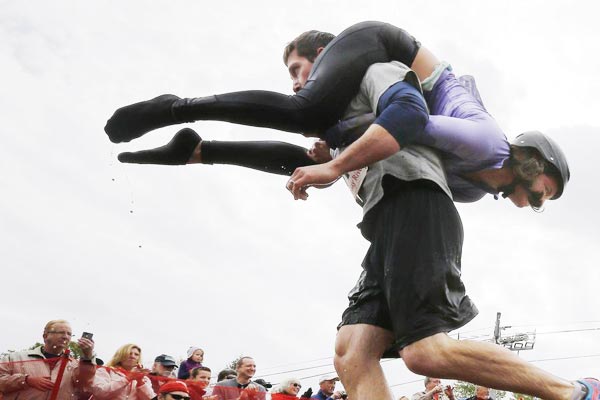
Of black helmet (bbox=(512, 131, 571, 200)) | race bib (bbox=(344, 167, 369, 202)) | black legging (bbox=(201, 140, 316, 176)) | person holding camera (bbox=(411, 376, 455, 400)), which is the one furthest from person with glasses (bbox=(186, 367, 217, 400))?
black helmet (bbox=(512, 131, 571, 200))

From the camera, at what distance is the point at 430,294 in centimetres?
279

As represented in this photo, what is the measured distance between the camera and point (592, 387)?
272cm

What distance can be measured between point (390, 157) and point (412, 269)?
0.52 m

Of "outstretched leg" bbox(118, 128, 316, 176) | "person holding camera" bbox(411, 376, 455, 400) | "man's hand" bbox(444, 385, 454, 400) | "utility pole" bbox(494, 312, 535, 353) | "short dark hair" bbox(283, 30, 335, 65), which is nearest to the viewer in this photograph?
"outstretched leg" bbox(118, 128, 316, 176)

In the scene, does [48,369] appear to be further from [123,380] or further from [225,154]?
[225,154]

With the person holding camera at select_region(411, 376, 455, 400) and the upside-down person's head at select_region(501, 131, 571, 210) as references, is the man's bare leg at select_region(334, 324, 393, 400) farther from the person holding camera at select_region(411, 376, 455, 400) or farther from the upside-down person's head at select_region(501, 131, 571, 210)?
the person holding camera at select_region(411, 376, 455, 400)

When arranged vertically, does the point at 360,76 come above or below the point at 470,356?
above

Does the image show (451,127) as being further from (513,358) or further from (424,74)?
(513,358)

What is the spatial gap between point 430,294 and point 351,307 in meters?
0.47

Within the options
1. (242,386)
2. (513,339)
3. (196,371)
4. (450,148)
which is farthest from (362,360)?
(513,339)

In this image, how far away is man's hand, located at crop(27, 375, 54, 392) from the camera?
543 cm

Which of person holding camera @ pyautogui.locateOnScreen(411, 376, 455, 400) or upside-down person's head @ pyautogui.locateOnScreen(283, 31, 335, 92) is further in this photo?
person holding camera @ pyautogui.locateOnScreen(411, 376, 455, 400)

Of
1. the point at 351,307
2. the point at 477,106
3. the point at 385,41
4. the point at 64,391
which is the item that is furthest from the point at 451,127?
the point at 64,391

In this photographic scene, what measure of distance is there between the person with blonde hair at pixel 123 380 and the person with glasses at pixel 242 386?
2.40 ft
